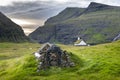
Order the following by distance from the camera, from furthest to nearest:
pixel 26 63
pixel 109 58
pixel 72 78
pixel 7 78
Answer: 1. pixel 109 58
2. pixel 26 63
3. pixel 7 78
4. pixel 72 78

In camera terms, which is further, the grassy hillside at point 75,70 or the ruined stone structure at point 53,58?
the ruined stone structure at point 53,58

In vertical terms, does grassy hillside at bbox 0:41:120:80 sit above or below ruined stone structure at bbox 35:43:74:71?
below

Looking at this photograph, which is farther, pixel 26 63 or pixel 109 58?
pixel 109 58

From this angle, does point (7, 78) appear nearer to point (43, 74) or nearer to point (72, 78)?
point (43, 74)

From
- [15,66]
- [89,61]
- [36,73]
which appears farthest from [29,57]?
[89,61]

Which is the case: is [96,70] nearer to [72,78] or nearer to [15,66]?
[72,78]

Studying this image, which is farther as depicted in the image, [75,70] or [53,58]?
[53,58]

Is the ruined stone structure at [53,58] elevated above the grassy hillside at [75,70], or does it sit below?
above

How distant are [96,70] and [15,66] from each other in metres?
20.1

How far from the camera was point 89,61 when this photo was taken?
80625 mm

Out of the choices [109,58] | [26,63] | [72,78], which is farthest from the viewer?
[109,58]

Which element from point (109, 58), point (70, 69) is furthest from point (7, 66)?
point (109, 58)

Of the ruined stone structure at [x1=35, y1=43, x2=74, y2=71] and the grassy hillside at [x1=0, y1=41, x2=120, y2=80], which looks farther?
the ruined stone structure at [x1=35, y1=43, x2=74, y2=71]

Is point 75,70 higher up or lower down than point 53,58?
lower down
